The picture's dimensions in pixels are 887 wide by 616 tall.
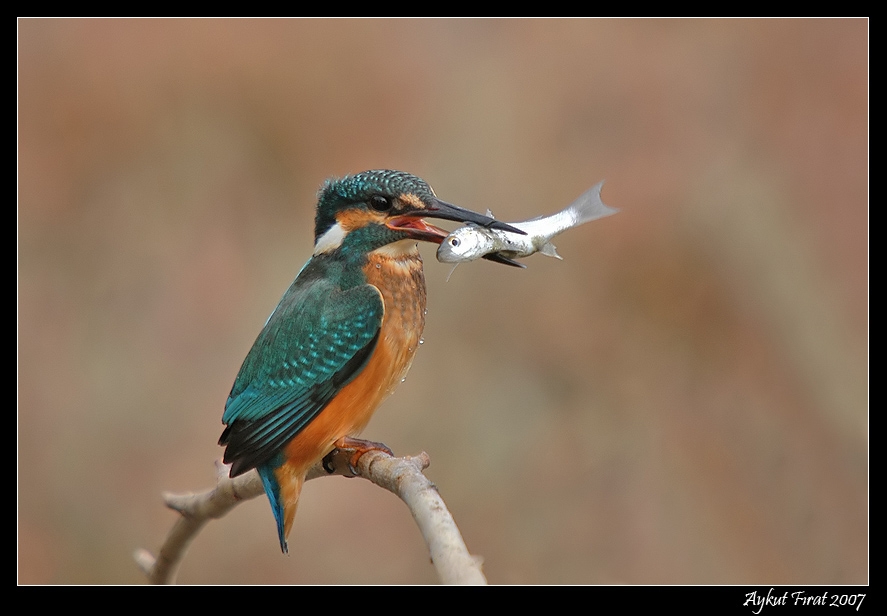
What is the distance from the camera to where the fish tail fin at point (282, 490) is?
184 cm

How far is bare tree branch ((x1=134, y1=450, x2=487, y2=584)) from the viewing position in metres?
1.17

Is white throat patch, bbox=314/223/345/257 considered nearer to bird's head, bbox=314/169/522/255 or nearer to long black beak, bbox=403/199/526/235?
bird's head, bbox=314/169/522/255

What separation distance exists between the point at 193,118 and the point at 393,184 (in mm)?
2064

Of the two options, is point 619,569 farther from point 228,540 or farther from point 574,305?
point 228,540

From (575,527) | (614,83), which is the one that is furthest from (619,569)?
(614,83)

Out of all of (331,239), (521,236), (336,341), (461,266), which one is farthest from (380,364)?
(461,266)

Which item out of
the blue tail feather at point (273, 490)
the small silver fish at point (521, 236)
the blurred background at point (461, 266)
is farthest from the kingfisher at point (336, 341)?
the blurred background at point (461, 266)

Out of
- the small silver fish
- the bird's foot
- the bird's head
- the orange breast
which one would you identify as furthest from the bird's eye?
the bird's foot

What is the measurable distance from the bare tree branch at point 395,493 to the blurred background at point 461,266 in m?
1.53

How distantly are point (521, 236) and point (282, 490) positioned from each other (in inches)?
27.2

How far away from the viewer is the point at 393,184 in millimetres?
1840

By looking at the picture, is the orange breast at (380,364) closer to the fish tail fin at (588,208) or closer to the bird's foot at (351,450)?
the bird's foot at (351,450)

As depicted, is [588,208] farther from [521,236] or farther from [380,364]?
[380,364]

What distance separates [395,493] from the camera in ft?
5.08
